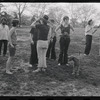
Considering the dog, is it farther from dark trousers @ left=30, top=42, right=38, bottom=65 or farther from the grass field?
dark trousers @ left=30, top=42, right=38, bottom=65

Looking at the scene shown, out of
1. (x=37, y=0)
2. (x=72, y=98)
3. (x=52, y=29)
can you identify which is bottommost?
(x=72, y=98)

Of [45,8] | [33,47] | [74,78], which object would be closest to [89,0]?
[74,78]

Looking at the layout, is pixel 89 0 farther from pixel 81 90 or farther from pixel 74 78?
pixel 74 78

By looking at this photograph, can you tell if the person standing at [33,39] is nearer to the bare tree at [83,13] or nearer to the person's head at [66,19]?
the person's head at [66,19]

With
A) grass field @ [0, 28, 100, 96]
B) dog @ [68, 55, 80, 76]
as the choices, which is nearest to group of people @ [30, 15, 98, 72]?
grass field @ [0, 28, 100, 96]

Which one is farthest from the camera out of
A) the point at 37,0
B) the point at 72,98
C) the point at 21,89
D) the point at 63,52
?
the point at 63,52

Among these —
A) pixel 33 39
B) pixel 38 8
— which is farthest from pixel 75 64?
pixel 38 8

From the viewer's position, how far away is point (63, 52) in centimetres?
902

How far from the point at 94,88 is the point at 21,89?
227 cm

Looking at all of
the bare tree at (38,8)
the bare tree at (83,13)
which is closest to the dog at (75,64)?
the bare tree at (83,13)

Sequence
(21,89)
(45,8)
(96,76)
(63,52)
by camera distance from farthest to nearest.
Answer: (45,8), (63,52), (96,76), (21,89)

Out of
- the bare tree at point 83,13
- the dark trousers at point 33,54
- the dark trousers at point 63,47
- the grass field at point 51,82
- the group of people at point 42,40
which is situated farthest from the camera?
the bare tree at point 83,13

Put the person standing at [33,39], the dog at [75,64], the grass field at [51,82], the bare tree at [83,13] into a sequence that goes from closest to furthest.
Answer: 1. the grass field at [51,82]
2. the dog at [75,64]
3. the person standing at [33,39]
4. the bare tree at [83,13]

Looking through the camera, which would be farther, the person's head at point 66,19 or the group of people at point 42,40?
the person's head at point 66,19
